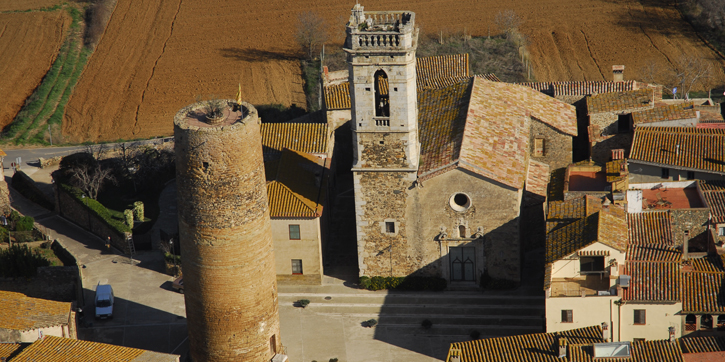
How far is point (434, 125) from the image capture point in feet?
171

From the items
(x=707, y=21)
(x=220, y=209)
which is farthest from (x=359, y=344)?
(x=707, y=21)

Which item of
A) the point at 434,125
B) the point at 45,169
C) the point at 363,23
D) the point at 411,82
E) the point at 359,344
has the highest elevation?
the point at 363,23

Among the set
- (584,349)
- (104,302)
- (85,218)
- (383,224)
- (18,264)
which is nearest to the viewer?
(584,349)

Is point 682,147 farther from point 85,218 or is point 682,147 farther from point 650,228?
point 85,218

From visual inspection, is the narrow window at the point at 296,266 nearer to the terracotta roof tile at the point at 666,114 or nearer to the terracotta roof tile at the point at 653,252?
the terracotta roof tile at the point at 653,252

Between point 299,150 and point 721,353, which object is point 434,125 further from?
point 721,353

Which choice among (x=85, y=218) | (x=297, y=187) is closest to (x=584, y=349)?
(x=297, y=187)

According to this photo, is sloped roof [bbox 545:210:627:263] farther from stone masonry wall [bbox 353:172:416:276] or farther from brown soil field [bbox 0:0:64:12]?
brown soil field [bbox 0:0:64:12]

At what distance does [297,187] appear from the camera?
50531 mm

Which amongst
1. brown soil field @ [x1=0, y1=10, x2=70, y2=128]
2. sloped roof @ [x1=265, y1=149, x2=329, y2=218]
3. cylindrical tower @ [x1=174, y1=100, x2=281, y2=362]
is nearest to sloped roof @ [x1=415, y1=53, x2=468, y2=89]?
sloped roof @ [x1=265, y1=149, x2=329, y2=218]

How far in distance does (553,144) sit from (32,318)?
30.3m

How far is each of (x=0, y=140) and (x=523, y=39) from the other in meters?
45.2

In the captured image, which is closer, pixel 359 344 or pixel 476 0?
pixel 359 344

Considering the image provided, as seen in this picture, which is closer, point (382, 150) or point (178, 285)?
point (382, 150)
